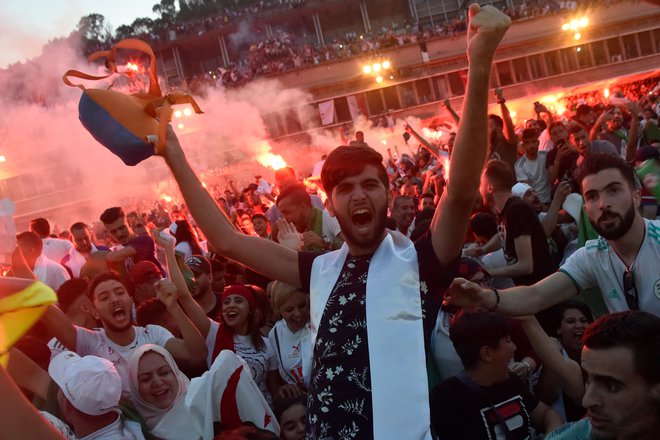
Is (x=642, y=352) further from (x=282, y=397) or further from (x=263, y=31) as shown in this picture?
(x=263, y=31)

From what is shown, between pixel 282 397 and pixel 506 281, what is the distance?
5.66 feet

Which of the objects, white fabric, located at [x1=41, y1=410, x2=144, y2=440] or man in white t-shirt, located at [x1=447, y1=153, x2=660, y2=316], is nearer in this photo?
man in white t-shirt, located at [x1=447, y1=153, x2=660, y2=316]

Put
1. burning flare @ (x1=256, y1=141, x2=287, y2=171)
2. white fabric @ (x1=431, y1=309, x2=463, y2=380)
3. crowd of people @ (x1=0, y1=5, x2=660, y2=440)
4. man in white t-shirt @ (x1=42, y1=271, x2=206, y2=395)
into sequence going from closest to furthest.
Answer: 1. crowd of people @ (x1=0, y1=5, x2=660, y2=440)
2. white fabric @ (x1=431, y1=309, x2=463, y2=380)
3. man in white t-shirt @ (x1=42, y1=271, x2=206, y2=395)
4. burning flare @ (x1=256, y1=141, x2=287, y2=171)

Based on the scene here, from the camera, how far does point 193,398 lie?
333cm

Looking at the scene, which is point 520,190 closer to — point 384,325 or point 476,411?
point 476,411

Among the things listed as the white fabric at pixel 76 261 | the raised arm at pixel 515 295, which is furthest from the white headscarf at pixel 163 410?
the white fabric at pixel 76 261

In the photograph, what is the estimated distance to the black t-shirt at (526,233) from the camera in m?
4.43

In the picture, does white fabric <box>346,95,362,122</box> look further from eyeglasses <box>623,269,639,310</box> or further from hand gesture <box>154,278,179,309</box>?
eyeglasses <box>623,269,639,310</box>

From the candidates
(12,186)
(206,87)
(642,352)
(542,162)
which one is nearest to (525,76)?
(206,87)

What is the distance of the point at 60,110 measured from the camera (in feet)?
82.3

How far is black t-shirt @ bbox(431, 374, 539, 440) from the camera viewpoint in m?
2.86

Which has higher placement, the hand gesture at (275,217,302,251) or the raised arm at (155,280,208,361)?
the hand gesture at (275,217,302,251)

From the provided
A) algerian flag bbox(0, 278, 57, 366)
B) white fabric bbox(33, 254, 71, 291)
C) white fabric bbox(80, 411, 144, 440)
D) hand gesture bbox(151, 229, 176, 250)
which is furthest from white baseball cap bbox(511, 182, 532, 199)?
algerian flag bbox(0, 278, 57, 366)

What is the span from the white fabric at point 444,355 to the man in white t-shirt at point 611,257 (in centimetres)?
69
